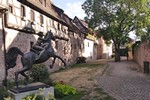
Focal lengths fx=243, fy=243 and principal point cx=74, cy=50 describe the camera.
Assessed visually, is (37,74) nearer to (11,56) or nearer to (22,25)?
(22,25)

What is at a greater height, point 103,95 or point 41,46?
point 41,46

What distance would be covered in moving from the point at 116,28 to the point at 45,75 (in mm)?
23607

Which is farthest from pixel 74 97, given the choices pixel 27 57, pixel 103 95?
pixel 27 57

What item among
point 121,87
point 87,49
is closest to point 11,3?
point 121,87

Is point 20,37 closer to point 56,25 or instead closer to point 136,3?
point 56,25

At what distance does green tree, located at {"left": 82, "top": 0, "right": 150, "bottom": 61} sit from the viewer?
3509cm

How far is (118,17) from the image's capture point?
3622cm

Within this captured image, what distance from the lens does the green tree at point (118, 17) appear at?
3509 cm

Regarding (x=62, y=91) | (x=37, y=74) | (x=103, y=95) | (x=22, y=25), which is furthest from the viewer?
(x=22, y=25)

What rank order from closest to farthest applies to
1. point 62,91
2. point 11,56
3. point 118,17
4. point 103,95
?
point 11,56
point 62,91
point 103,95
point 118,17

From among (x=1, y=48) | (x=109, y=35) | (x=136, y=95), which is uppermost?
(x=109, y=35)

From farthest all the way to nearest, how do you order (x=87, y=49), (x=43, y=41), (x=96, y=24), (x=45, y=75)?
1. (x=87, y=49)
2. (x=96, y=24)
3. (x=45, y=75)
4. (x=43, y=41)

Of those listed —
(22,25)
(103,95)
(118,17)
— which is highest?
(118,17)

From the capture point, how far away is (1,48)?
15086mm
